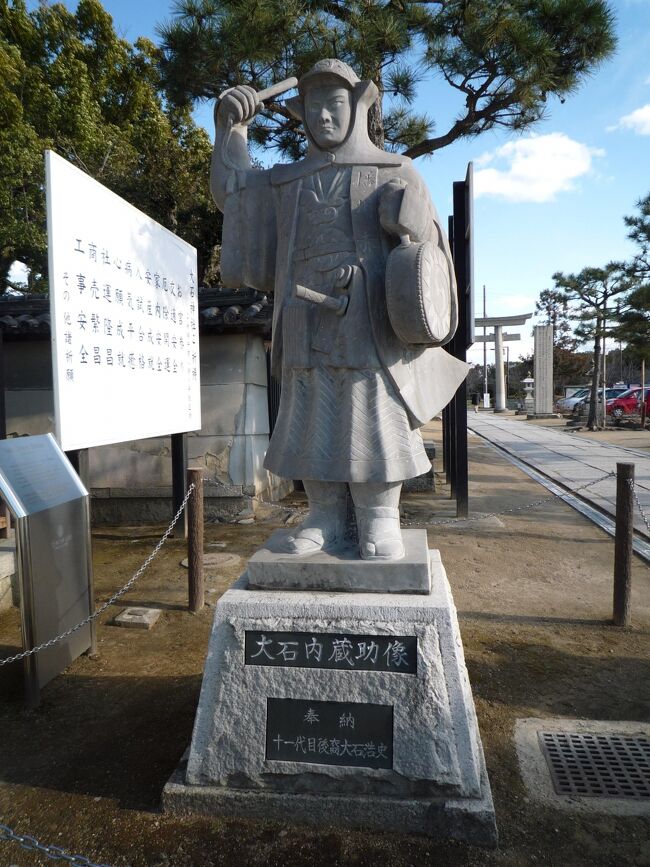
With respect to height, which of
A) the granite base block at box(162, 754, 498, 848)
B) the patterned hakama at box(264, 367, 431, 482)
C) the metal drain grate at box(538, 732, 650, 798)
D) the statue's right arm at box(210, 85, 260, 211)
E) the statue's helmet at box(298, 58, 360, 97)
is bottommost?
the metal drain grate at box(538, 732, 650, 798)

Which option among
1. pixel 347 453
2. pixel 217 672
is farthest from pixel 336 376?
pixel 217 672

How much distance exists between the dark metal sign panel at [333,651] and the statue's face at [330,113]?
1.95m

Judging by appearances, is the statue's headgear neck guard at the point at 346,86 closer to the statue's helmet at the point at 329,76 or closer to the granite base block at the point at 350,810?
the statue's helmet at the point at 329,76

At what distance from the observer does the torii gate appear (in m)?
28.2

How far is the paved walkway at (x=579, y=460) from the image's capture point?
7.97 metres

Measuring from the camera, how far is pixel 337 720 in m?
2.08

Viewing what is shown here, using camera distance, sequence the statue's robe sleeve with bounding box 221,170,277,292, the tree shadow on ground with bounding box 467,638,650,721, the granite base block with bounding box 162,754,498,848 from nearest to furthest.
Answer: the granite base block with bounding box 162,754,498,848 < the statue's robe sleeve with bounding box 221,170,277,292 < the tree shadow on ground with bounding box 467,638,650,721

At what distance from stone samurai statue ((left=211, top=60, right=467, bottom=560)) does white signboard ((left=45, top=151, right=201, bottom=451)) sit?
181 centimetres

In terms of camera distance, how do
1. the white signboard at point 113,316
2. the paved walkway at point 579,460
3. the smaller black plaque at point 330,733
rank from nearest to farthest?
the smaller black plaque at point 330,733
the white signboard at point 113,316
the paved walkway at point 579,460

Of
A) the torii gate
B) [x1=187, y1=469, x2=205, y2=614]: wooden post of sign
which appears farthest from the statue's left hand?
the torii gate

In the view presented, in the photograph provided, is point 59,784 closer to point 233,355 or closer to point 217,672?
point 217,672

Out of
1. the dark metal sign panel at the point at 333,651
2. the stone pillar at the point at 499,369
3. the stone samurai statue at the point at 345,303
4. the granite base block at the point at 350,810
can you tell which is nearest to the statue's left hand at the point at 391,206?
the stone samurai statue at the point at 345,303

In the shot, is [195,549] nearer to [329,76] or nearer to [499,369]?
[329,76]

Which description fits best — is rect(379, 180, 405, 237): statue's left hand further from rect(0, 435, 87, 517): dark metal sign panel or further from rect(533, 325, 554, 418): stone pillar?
rect(533, 325, 554, 418): stone pillar
